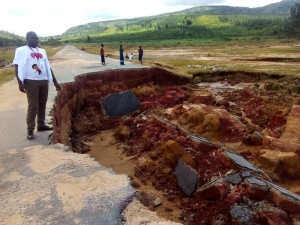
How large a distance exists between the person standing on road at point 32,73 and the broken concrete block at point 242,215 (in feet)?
11.1

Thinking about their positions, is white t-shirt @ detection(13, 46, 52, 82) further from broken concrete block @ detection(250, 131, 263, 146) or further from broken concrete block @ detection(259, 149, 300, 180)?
broken concrete block @ detection(250, 131, 263, 146)

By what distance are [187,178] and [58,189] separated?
272 cm

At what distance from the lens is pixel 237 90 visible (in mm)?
14789

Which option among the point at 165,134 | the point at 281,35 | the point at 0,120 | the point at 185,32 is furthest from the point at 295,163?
the point at 185,32

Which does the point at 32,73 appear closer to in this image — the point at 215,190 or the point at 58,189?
the point at 58,189

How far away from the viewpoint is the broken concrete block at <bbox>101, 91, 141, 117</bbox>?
11148 millimetres

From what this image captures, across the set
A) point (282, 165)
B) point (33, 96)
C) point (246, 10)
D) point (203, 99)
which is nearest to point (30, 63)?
point (33, 96)

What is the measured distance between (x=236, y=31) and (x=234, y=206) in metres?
73.1

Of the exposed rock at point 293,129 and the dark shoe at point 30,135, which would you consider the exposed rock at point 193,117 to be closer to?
the exposed rock at point 293,129

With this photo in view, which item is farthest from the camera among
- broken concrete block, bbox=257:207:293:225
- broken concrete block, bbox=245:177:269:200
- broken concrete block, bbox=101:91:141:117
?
broken concrete block, bbox=101:91:141:117

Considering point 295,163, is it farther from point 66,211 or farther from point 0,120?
point 0,120

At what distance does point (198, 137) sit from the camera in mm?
7164

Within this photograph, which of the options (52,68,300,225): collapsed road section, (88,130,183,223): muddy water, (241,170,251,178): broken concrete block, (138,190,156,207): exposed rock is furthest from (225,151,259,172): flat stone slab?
(138,190,156,207): exposed rock

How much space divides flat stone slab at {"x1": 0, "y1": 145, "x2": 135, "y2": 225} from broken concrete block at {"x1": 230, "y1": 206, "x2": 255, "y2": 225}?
1.75m
